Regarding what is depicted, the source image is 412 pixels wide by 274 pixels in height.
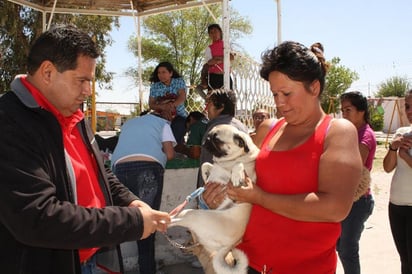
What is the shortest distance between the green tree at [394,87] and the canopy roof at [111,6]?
46445mm

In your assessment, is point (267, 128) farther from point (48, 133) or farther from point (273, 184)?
point (48, 133)

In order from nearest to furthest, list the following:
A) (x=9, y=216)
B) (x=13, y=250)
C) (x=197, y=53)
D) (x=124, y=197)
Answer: (x=9, y=216) < (x=13, y=250) < (x=124, y=197) < (x=197, y=53)

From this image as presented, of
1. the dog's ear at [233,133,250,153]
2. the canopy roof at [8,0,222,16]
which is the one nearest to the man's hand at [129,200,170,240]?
the dog's ear at [233,133,250,153]

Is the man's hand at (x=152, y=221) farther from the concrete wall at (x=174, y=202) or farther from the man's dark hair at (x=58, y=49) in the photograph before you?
the concrete wall at (x=174, y=202)

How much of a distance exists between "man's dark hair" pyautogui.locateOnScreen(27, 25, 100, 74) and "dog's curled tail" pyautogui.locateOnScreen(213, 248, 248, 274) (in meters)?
1.33

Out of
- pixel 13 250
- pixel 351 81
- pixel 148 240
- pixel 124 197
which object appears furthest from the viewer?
pixel 351 81

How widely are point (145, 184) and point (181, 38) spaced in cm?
3064

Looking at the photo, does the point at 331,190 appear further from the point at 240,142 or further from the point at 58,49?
the point at 58,49

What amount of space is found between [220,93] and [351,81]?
47608 millimetres

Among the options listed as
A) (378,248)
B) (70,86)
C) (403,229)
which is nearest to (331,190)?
(70,86)

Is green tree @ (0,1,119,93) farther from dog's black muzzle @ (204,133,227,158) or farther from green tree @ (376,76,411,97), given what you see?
green tree @ (376,76,411,97)

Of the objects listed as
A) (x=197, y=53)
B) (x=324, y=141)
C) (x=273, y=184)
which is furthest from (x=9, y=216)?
(x=197, y=53)

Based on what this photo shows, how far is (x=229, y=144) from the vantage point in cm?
265

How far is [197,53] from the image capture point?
33.2 metres
